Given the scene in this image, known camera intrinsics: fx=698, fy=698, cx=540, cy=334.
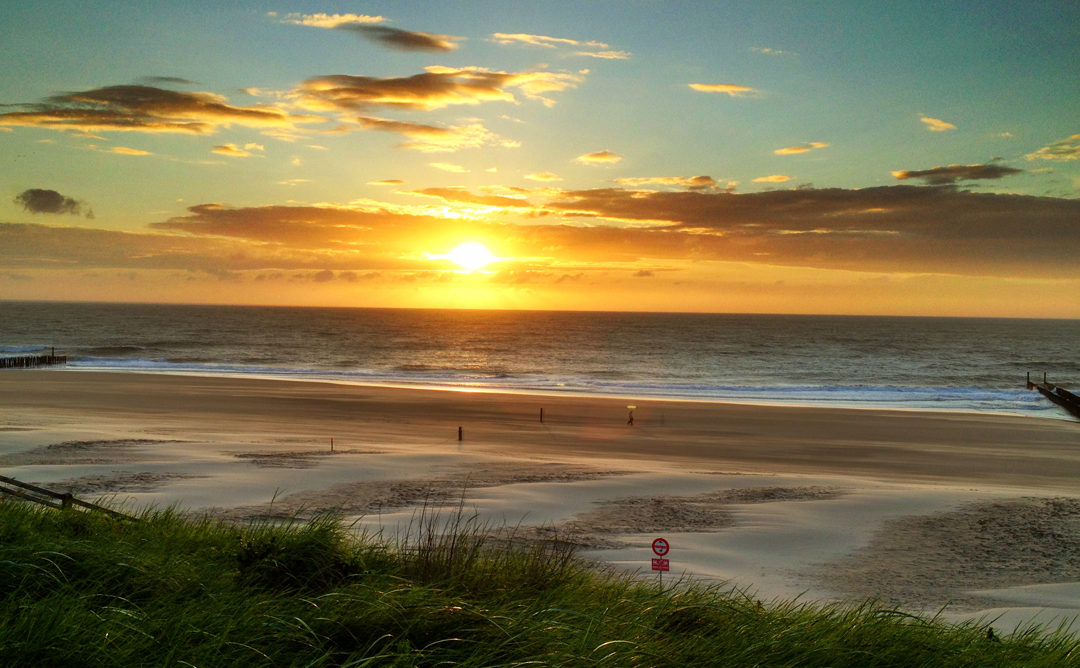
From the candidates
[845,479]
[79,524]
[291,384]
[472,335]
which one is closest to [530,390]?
[291,384]

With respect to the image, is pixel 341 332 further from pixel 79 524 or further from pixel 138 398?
pixel 79 524

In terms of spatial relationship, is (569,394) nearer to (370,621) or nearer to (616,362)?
(616,362)

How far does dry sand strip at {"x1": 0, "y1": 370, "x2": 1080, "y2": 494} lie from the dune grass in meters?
19.5

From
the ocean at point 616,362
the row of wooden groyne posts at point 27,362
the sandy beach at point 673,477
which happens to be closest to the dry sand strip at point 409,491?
the sandy beach at point 673,477

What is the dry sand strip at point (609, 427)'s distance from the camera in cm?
2598

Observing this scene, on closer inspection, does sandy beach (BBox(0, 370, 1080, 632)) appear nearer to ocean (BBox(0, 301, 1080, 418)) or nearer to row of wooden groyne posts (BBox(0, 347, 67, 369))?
ocean (BBox(0, 301, 1080, 418))

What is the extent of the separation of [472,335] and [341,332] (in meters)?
25.1

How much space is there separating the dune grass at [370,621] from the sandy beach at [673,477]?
111 inches

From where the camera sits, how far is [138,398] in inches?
1572

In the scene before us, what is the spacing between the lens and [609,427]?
110 ft

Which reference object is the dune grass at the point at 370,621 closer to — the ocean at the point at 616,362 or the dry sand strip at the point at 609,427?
the dry sand strip at the point at 609,427

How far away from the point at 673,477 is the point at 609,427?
1147 cm

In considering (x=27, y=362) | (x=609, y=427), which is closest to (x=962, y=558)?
(x=609, y=427)

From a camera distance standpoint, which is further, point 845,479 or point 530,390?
point 530,390
